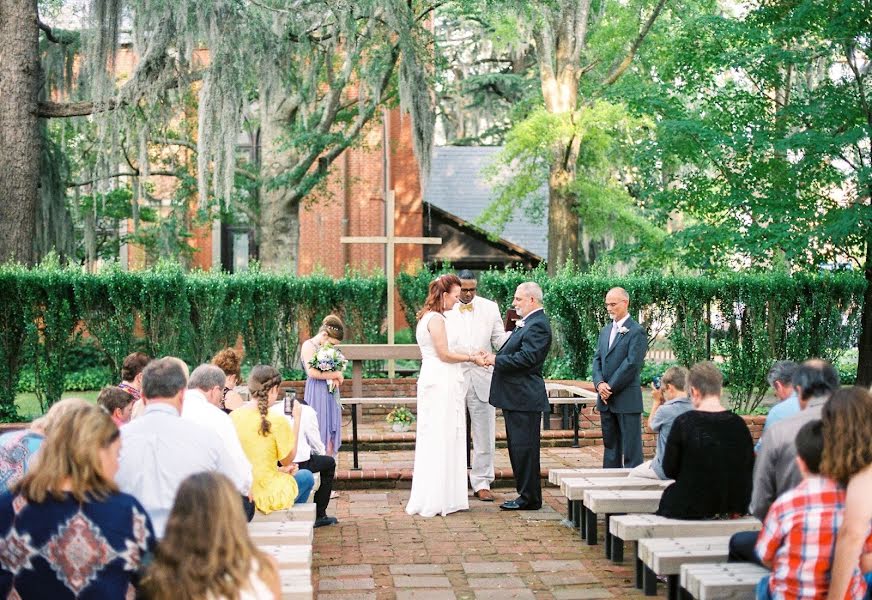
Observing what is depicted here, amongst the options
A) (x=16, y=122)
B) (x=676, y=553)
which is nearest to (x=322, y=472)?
(x=676, y=553)

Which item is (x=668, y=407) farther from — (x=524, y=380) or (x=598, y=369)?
(x=598, y=369)

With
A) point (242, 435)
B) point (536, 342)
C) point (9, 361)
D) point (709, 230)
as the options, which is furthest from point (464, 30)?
point (242, 435)

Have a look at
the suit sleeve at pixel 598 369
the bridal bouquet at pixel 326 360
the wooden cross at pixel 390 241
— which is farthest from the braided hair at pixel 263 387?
the wooden cross at pixel 390 241

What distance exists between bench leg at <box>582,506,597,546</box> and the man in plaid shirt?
3501mm

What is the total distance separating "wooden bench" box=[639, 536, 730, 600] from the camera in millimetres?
5840

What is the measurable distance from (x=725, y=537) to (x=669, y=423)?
1.32 metres

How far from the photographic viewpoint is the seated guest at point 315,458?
8.26m

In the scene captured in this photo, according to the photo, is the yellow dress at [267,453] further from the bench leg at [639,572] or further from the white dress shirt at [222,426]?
the bench leg at [639,572]

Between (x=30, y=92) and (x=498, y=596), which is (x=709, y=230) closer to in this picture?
(x=30, y=92)

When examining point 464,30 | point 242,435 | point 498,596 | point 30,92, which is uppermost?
point 464,30

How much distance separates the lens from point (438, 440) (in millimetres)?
9086

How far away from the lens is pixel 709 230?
1644cm

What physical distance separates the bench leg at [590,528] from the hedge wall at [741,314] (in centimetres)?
730

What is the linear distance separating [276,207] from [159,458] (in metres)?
17.5
